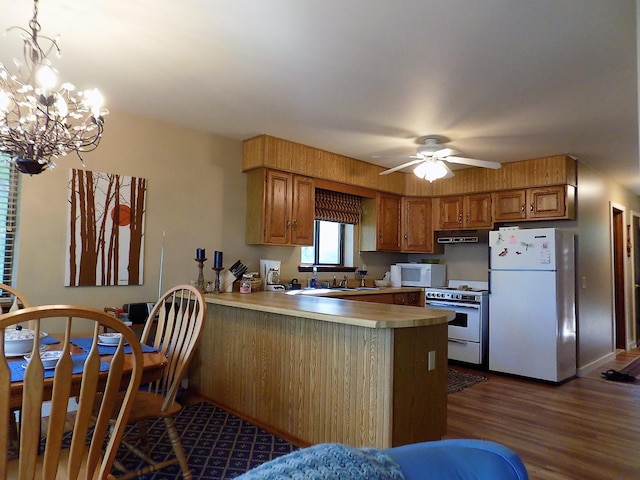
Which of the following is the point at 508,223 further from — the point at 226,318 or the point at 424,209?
the point at 226,318

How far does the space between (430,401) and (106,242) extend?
105 inches

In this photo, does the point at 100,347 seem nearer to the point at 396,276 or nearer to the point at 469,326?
the point at 469,326

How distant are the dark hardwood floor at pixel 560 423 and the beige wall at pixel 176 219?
3.13 feet

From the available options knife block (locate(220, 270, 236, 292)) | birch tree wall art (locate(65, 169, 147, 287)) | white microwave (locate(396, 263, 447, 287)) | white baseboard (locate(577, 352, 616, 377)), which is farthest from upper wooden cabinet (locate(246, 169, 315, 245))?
white baseboard (locate(577, 352, 616, 377))

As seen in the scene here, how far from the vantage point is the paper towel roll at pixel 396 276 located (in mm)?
5641

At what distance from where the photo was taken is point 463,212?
17.7 feet

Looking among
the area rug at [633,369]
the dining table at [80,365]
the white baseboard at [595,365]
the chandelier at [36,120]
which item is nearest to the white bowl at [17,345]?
the dining table at [80,365]

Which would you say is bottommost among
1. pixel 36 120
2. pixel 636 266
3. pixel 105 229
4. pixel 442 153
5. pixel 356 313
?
pixel 356 313

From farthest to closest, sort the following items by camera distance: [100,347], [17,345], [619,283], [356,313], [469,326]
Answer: [619,283] < [469,326] < [356,313] < [100,347] < [17,345]

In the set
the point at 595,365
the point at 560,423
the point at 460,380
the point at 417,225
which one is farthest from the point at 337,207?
the point at 595,365

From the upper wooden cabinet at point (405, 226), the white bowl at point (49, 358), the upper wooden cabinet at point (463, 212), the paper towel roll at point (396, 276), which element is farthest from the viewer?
the paper towel roll at point (396, 276)

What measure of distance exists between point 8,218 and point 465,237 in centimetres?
484

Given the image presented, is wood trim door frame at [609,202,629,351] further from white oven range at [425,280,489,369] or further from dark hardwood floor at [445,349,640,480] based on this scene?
white oven range at [425,280,489,369]

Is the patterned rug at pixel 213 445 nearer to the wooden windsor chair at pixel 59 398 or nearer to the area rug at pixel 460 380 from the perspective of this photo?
the wooden windsor chair at pixel 59 398
